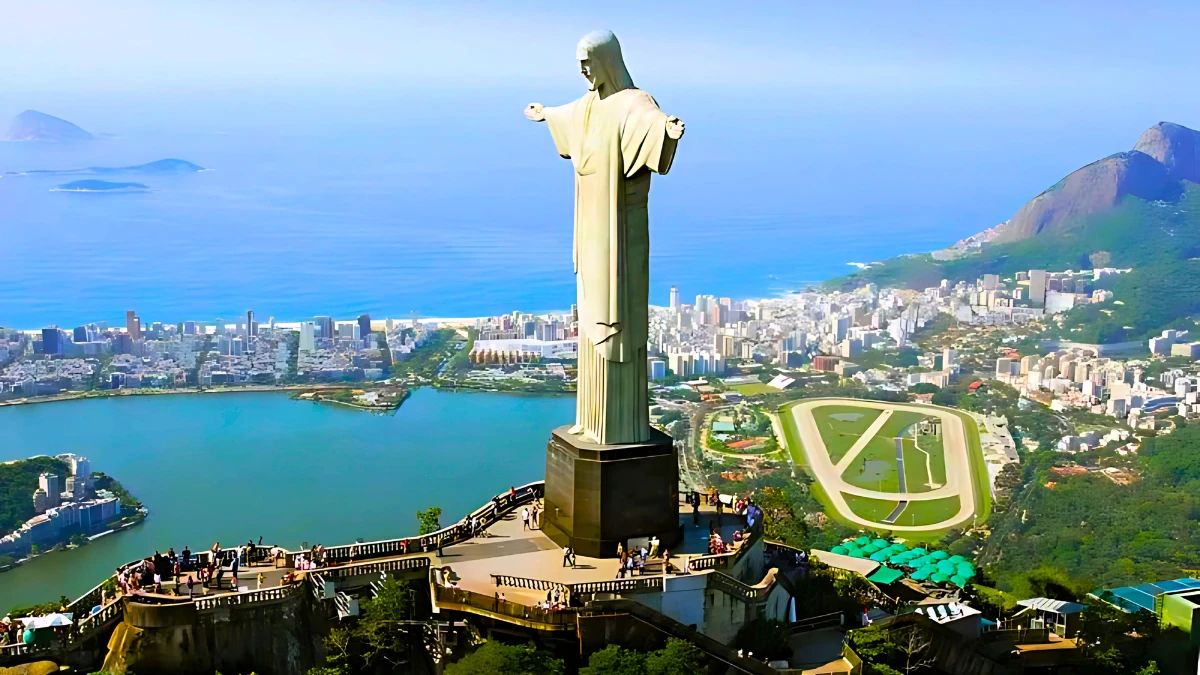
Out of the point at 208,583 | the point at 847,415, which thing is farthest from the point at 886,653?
the point at 847,415

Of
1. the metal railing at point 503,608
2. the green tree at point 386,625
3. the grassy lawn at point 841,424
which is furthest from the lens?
the grassy lawn at point 841,424

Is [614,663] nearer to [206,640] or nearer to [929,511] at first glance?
[206,640]

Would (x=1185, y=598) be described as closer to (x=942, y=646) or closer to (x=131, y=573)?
(x=942, y=646)

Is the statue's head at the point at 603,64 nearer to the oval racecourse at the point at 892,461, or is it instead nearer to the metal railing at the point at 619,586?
the metal railing at the point at 619,586

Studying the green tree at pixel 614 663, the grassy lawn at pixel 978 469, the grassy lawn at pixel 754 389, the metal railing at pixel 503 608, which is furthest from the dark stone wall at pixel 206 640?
the grassy lawn at pixel 754 389

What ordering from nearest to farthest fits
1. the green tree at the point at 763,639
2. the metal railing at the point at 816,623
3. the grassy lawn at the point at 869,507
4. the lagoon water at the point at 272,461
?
1. the green tree at the point at 763,639
2. the metal railing at the point at 816,623
3. the lagoon water at the point at 272,461
4. the grassy lawn at the point at 869,507

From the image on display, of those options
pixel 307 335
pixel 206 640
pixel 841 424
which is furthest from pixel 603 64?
pixel 307 335

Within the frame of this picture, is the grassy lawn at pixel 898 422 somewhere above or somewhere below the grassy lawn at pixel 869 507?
above
